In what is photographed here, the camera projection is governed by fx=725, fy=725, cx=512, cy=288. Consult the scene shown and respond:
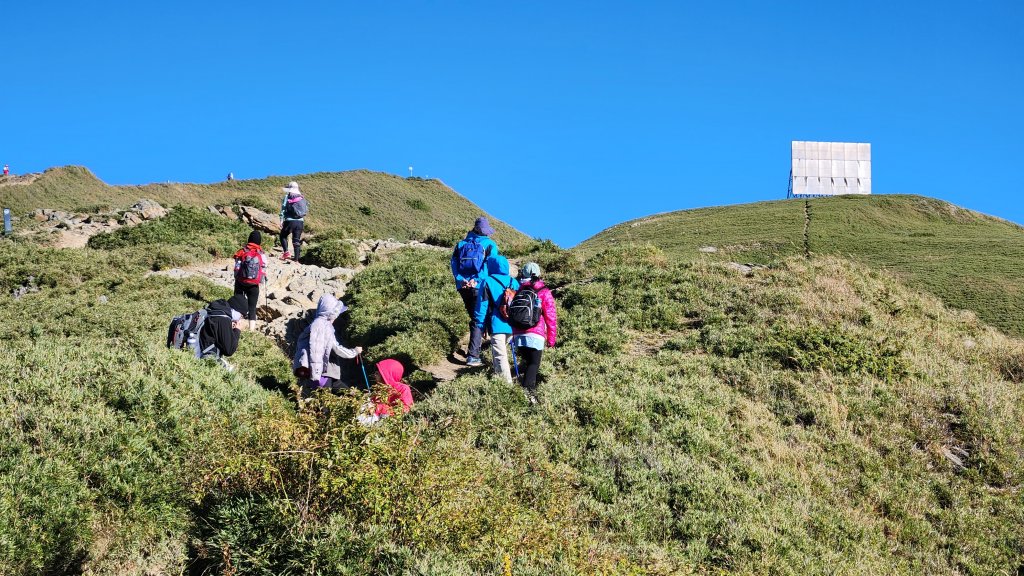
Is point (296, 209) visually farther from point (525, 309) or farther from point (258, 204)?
point (258, 204)

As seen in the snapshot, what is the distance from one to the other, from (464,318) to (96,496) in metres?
7.50

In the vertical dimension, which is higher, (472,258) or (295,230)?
(295,230)

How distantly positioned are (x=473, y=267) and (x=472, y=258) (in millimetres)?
128

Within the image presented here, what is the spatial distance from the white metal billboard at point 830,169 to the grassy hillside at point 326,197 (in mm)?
→ 18851

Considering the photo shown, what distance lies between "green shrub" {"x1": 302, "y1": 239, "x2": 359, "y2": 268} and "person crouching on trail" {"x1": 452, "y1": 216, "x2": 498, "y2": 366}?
892 centimetres

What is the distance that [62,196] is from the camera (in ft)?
119

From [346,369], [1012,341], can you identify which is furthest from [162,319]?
[1012,341]

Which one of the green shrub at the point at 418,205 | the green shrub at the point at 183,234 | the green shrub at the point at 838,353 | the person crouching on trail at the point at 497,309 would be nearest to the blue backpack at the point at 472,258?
the person crouching on trail at the point at 497,309

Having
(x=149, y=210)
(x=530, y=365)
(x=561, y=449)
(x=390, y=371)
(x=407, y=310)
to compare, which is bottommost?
(x=561, y=449)

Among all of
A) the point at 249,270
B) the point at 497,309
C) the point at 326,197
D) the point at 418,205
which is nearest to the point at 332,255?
the point at 249,270

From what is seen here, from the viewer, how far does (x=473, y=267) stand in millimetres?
10172

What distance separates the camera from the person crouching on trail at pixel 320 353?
781cm

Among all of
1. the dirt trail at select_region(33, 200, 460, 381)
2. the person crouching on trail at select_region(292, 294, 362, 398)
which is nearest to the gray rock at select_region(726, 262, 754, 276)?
the dirt trail at select_region(33, 200, 460, 381)

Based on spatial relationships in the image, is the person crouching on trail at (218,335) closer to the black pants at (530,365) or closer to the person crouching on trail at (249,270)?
the person crouching on trail at (249,270)
